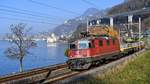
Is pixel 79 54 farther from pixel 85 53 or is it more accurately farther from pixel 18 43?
pixel 18 43

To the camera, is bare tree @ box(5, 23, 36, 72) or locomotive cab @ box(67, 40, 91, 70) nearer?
locomotive cab @ box(67, 40, 91, 70)

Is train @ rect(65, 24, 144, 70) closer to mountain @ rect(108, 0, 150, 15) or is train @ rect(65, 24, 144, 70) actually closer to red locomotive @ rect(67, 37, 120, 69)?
red locomotive @ rect(67, 37, 120, 69)

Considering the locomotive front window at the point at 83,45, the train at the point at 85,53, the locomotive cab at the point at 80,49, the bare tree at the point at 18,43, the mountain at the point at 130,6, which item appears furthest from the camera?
the mountain at the point at 130,6

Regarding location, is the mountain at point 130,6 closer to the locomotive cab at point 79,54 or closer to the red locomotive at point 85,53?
the red locomotive at point 85,53

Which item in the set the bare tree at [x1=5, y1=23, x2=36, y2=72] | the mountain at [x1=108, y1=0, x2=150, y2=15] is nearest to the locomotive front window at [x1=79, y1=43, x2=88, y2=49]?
the bare tree at [x1=5, y1=23, x2=36, y2=72]

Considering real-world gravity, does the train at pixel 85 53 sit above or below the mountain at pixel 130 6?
below

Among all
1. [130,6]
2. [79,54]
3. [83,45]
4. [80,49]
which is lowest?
[79,54]

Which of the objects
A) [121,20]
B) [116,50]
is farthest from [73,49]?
[121,20]

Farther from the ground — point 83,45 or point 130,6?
point 130,6

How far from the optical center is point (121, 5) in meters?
178

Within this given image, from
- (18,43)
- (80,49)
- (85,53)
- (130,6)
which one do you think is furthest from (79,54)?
(130,6)

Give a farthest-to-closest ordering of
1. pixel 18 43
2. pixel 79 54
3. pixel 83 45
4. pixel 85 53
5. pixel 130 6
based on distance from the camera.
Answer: pixel 130 6 → pixel 18 43 → pixel 83 45 → pixel 79 54 → pixel 85 53

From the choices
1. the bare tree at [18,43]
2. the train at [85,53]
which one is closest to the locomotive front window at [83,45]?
the train at [85,53]

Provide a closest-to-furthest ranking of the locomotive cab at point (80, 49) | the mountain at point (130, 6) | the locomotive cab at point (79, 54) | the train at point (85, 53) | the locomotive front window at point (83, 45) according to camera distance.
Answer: the locomotive cab at point (79, 54) → the train at point (85, 53) → the locomotive cab at point (80, 49) → the locomotive front window at point (83, 45) → the mountain at point (130, 6)
